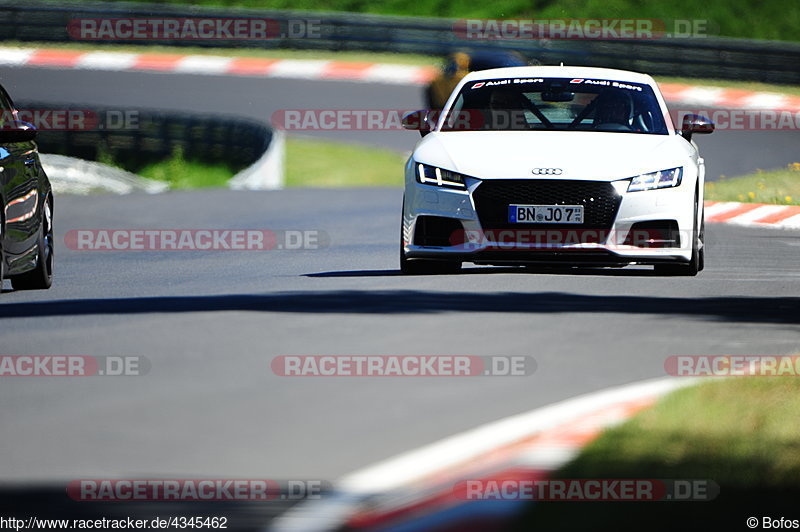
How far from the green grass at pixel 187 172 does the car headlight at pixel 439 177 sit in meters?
15.4

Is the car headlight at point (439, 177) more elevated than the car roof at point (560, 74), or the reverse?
the car roof at point (560, 74)

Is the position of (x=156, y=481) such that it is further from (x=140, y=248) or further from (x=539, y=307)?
(x=140, y=248)

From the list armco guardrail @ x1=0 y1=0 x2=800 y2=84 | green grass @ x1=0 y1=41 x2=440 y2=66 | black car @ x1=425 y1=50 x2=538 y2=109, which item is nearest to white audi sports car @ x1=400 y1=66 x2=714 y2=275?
black car @ x1=425 y1=50 x2=538 y2=109

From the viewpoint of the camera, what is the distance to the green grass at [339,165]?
28203 mm

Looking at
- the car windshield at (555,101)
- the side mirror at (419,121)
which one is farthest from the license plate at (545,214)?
the side mirror at (419,121)

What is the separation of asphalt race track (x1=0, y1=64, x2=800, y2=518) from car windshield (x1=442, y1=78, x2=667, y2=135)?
3.79 ft

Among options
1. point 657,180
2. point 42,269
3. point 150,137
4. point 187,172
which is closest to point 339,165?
point 187,172

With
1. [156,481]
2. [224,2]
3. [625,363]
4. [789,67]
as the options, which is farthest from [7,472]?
[224,2]

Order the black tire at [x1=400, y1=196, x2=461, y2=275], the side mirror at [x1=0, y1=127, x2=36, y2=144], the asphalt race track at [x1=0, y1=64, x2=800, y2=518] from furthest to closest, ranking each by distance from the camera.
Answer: the black tire at [x1=400, y1=196, x2=461, y2=275]
the side mirror at [x1=0, y1=127, x2=36, y2=144]
the asphalt race track at [x1=0, y1=64, x2=800, y2=518]

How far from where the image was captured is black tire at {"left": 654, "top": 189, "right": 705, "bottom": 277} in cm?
1225

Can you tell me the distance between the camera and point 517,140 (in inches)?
487

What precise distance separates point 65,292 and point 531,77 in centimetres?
397

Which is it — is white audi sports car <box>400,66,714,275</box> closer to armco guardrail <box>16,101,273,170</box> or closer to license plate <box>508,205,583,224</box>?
license plate <box>508,205,583,224</box>

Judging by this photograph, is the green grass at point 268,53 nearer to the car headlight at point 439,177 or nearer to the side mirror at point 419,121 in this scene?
the side mirror at point 419,121
